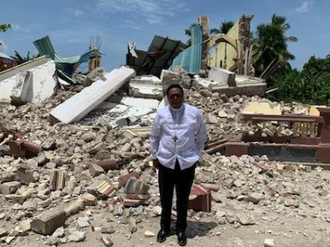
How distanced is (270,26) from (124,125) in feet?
69.4

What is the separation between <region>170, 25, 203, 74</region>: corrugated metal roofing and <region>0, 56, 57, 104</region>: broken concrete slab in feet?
13.6

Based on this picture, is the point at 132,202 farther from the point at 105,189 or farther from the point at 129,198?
the point at 105,189

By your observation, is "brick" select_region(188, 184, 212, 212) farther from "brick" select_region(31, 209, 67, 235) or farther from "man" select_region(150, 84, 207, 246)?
"brick" select_region(31, 209, 67, 235)

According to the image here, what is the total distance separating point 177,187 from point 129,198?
3.13 feet

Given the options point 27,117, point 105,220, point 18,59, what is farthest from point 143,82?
point 18,59

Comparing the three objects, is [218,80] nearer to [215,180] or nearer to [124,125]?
[124,125]

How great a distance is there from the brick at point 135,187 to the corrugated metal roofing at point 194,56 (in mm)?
7213

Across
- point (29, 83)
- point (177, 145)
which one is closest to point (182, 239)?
point (177, 145)

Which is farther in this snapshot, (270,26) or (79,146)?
(270,26)

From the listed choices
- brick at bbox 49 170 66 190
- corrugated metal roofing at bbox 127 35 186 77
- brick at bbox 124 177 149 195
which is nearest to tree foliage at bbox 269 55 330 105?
corrugated metal roofing at bbox 127 35 186 77

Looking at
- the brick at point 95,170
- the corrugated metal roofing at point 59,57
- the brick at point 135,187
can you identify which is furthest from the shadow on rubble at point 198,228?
the corrugated metal roofing at point 59,57

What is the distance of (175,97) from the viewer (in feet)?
10.3

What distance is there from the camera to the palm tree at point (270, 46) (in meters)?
24.8

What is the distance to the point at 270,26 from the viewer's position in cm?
2552
